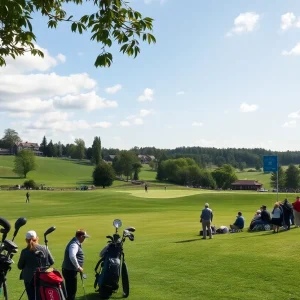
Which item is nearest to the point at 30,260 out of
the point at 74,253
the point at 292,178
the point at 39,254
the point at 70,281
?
the point at 39,254

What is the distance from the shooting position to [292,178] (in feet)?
474

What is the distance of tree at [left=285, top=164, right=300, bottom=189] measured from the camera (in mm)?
144125

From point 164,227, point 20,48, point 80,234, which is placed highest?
point 20,48

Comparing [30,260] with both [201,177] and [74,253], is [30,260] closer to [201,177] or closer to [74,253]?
[74,253]

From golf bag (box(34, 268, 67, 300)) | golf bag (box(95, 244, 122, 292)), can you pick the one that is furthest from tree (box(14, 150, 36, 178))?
golf bag (box(34, 268, 67, 300))

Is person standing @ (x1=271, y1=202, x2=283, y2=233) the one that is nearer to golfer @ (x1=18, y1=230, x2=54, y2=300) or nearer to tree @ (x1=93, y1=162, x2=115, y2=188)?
golfer @ (x1=18, y1=230, x2=54, y2=300)

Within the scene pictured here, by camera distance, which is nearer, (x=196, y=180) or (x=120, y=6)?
(x=120, y=6)

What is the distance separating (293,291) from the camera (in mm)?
12148

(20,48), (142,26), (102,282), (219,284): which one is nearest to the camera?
(142,26)

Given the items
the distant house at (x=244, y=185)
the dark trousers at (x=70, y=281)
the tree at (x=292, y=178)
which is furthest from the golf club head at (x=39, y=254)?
the distant house at (x=244, y=185)

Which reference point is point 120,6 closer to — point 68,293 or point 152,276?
point 68,293

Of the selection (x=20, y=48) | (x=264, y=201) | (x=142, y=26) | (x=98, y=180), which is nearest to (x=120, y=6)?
(x=142, y=26)

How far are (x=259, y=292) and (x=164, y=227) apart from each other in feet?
65.9

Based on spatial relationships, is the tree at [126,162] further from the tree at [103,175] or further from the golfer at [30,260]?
the golfer at [30,260]
